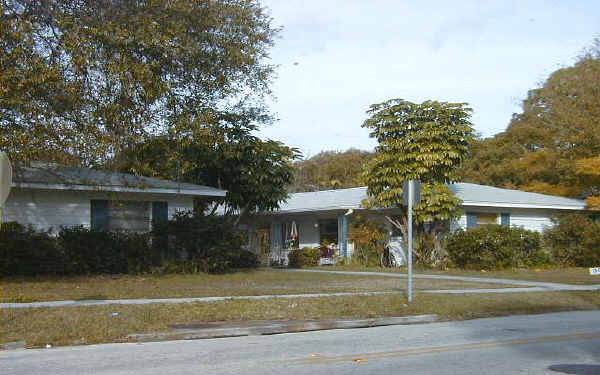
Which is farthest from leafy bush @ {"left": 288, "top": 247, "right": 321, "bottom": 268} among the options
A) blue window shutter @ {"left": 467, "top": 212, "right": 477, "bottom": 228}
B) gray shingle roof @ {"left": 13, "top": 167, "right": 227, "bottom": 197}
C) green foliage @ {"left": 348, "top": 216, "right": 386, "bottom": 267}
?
gray shingle roof @ {"left": 13, "top": 167, "right": 227, "bottom": 197}

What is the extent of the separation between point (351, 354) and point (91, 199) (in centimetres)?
1557

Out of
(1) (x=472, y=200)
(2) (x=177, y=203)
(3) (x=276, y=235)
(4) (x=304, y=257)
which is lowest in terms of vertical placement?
(4) (x=304, y=257)

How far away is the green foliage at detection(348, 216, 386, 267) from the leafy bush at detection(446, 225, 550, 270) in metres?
3.69

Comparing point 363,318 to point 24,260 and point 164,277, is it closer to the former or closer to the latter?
point 164,277

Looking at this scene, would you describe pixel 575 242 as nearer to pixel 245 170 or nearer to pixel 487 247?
pixel 487 247

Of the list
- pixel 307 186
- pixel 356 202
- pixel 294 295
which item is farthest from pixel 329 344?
pixel 307 186

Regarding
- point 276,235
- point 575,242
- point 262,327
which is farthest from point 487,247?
point 262,327

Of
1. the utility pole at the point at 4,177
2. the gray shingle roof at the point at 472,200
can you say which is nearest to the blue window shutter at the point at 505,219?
the gray shingle roof at the point at 472,200

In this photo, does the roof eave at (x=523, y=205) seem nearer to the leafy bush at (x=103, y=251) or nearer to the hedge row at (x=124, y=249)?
the hedge row at (x=124, y=249)

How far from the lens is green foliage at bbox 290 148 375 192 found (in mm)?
59625

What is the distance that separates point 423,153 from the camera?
2644cm

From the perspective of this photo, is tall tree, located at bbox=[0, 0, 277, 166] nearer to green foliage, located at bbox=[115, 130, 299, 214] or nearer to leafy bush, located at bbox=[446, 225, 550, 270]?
green foliage, located at bbox=[115, 130, 299, 214]

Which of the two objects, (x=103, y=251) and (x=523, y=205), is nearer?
(x=103, y=251)

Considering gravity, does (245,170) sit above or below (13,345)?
above
